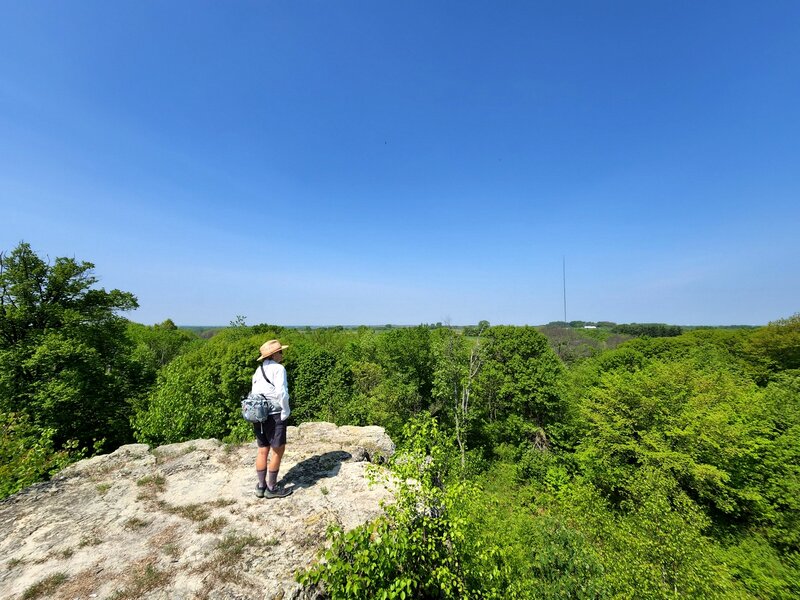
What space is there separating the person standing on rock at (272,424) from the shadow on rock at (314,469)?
1.99 feet

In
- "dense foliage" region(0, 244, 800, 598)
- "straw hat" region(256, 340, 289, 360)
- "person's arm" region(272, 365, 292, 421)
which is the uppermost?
"straw hat" region(256, 340, 289, 360)

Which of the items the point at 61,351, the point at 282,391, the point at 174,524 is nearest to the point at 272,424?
the point at 282,391

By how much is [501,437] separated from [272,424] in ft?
82.9

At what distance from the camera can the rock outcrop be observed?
3.95 m

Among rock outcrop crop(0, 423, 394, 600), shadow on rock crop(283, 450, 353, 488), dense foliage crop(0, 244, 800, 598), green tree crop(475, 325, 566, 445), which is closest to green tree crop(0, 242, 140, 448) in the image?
dense foliage crop(0, 244, 800, 598)

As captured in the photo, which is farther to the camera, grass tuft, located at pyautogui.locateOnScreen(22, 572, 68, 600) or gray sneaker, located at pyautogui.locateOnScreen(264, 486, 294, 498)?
gray sneaker, located at pyautogui.locateOnScreen(264, 486, 294, 498)

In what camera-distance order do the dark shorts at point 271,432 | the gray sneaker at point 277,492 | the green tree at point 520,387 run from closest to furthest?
the dark shorts at point 271,432 < the gray sneaker at point 277,492 < the green tree at point 520,387

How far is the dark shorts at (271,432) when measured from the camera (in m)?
5.65

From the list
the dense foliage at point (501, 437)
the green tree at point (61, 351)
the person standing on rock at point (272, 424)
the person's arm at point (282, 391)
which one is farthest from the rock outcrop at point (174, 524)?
the green tree at point (61, 351)

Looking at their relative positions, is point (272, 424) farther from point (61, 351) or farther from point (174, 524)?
point (61, 351)

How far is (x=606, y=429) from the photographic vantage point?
18.2 metres

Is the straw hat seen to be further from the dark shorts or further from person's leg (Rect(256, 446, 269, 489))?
person's leg (Rect(256, 446, 269, 489))

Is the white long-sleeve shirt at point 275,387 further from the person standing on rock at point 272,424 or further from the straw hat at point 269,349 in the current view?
the straw hat at point 269,349

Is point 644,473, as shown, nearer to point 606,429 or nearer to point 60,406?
point 606,429
